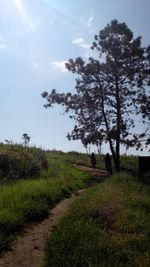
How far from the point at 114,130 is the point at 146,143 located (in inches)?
120

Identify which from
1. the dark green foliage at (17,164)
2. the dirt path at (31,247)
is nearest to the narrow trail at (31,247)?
the dirt path at (31,247)

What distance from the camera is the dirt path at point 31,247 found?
341 inches

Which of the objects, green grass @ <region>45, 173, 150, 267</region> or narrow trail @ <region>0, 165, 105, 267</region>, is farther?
narrow trail @ <region>0, 165, 105, 267</region>

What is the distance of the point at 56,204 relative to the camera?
1520 centimetres

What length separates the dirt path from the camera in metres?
8.67

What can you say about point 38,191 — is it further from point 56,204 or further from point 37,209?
point 37,209

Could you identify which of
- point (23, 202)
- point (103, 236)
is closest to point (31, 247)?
point (103, 236)

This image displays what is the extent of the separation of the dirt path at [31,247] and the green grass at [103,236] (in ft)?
0.76

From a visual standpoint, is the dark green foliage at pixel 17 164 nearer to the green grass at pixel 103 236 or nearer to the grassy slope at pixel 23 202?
the grassy slope at pixel 23 202

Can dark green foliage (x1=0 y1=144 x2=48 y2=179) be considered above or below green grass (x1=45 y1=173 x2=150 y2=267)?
above

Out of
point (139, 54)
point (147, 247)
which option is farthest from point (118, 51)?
point (147, 247)

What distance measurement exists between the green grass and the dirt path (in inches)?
9.1

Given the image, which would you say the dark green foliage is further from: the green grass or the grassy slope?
the green grass

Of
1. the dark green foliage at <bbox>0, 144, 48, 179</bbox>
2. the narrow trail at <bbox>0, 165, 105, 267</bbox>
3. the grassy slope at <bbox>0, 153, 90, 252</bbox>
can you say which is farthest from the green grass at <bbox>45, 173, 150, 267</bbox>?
the dark green foliage at <bbox>0, 144, 48, 179</bbox>
